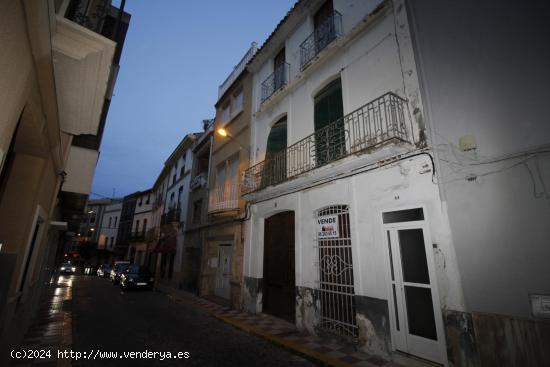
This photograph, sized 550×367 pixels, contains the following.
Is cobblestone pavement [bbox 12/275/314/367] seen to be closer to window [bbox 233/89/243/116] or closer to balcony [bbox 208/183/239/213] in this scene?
balcony [bbox 208/183/239/213]

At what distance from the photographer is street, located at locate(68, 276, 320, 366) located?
5312 mm

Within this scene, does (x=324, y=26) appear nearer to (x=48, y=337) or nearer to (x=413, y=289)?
(x=413, y=289)

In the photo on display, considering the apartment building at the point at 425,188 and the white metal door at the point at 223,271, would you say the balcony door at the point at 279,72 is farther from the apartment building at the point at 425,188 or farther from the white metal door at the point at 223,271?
the white metal door at the point at 223,271

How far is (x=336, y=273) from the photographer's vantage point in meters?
6.73

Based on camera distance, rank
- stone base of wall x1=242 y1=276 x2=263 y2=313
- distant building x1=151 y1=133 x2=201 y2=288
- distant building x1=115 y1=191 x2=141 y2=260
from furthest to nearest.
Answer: distant building x1=115 y1=191 x2=141 y2=260, distant building x1=151 y1=133 x2=201 y2=288, stone base of wall x1=242 y1=276 x2=263 y2=313

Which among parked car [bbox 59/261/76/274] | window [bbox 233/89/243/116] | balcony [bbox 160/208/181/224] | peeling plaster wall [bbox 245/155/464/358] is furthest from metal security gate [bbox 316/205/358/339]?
parked car [bbox 59/261/76/274]

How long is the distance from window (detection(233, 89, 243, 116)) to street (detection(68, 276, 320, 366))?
31.0 ft

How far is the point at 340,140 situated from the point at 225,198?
7.03m

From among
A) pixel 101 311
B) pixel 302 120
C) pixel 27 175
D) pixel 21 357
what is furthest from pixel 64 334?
pixel 302 120

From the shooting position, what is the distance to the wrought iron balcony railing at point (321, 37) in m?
8.05

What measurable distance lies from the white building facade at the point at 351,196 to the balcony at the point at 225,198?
1688mm

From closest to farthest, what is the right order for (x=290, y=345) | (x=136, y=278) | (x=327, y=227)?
(x=290, y=345), (x=327, y=227), (x=136, y=278)

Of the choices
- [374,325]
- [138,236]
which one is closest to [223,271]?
[374,325]

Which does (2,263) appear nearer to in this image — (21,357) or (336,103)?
(21,357)
